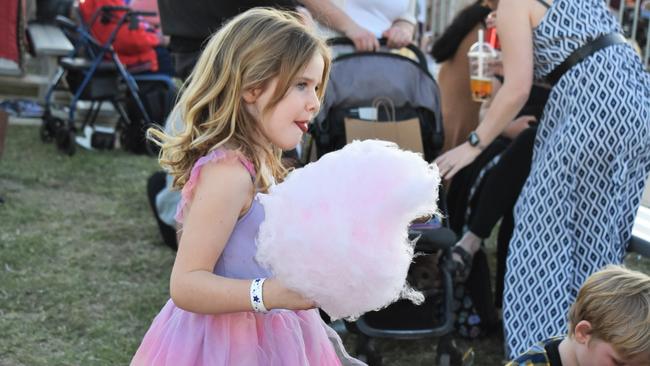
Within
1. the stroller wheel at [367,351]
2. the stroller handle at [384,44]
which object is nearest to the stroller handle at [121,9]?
the stroller handle at [384,44]

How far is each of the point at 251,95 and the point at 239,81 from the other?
0.15ft

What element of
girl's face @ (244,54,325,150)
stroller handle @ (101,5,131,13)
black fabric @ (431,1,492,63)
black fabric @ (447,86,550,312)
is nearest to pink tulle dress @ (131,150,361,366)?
girl's face @ (244,54,325,150)

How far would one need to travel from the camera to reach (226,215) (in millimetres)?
1825

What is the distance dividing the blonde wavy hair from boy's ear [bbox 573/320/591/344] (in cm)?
93

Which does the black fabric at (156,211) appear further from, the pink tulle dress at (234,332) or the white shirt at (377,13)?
the pink tulle dress at (234,332)

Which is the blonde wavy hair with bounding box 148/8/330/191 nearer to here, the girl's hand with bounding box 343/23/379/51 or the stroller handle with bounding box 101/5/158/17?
the girl's hand with bounding box 343/23/379/51

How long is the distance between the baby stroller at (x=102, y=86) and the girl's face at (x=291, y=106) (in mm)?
5273

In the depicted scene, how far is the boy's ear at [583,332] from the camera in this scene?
230 centimetres

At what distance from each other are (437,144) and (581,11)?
2.81 feet

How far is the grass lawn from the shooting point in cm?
371

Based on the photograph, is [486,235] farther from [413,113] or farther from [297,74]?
[297,74]

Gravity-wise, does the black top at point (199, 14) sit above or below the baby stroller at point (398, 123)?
above

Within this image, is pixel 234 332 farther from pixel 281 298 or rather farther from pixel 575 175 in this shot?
pixel 575 175

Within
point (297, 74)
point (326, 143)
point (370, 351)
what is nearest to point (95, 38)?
point (326, 143)
